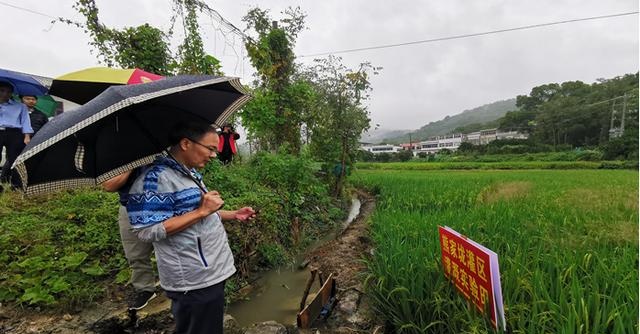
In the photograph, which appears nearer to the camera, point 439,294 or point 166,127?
point 166,127

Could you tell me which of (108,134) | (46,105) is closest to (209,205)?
(108,134)

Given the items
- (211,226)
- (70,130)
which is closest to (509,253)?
(211,226)

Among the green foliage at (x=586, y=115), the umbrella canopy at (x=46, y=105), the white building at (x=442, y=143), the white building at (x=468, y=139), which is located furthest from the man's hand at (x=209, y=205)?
the white building at (x=442, y=143)

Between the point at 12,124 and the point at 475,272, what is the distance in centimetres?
517

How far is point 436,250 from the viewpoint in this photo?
8.45 ft

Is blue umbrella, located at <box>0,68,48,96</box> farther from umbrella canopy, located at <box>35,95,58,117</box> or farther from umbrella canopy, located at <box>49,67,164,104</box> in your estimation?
umbrella canopy, located at <box>49,67,164,104</box>

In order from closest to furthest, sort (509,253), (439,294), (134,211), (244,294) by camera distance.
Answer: (134,211)
(439,294)
(509,253)
(244,294)

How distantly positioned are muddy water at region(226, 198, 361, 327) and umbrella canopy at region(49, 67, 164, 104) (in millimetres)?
2042

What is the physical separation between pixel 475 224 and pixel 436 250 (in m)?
0.98

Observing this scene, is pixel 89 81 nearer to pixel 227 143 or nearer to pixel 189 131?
pixel 189 131

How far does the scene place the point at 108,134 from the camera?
1311 mm

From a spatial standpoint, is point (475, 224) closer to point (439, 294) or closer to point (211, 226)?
point (439, 294)

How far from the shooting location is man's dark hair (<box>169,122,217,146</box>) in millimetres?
1308


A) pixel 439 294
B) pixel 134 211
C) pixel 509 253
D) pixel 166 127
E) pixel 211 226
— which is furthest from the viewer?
pixel 509 253
